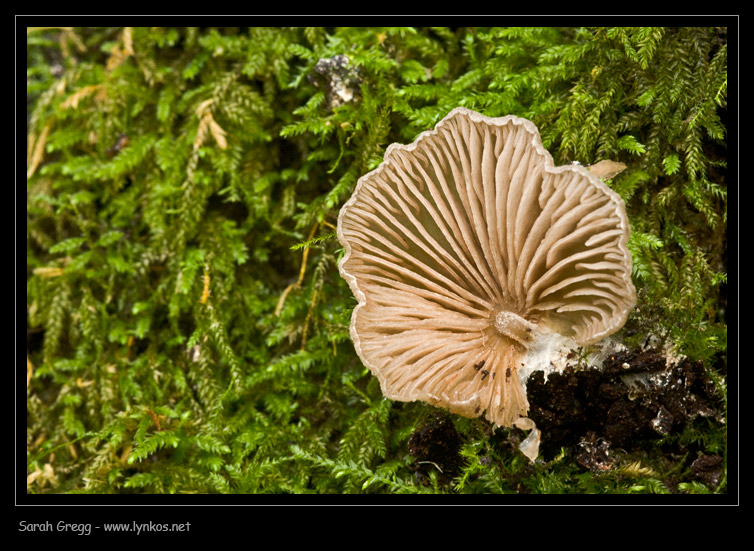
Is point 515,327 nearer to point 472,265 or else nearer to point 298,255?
point 472,265

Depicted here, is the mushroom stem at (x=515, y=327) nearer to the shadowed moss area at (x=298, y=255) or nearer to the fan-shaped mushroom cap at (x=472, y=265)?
the fan-shaped mushroom cap at (x=472, y=265)

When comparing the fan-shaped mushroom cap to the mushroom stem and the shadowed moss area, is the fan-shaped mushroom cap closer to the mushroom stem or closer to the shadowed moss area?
the mushroom stem

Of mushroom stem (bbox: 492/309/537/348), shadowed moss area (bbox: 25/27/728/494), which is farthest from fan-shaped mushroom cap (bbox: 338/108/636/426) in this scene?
shadowed moss area (bbox: 25/27/728/494)

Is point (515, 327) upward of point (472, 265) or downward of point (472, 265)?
downward

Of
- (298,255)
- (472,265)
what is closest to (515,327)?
(472,265)
